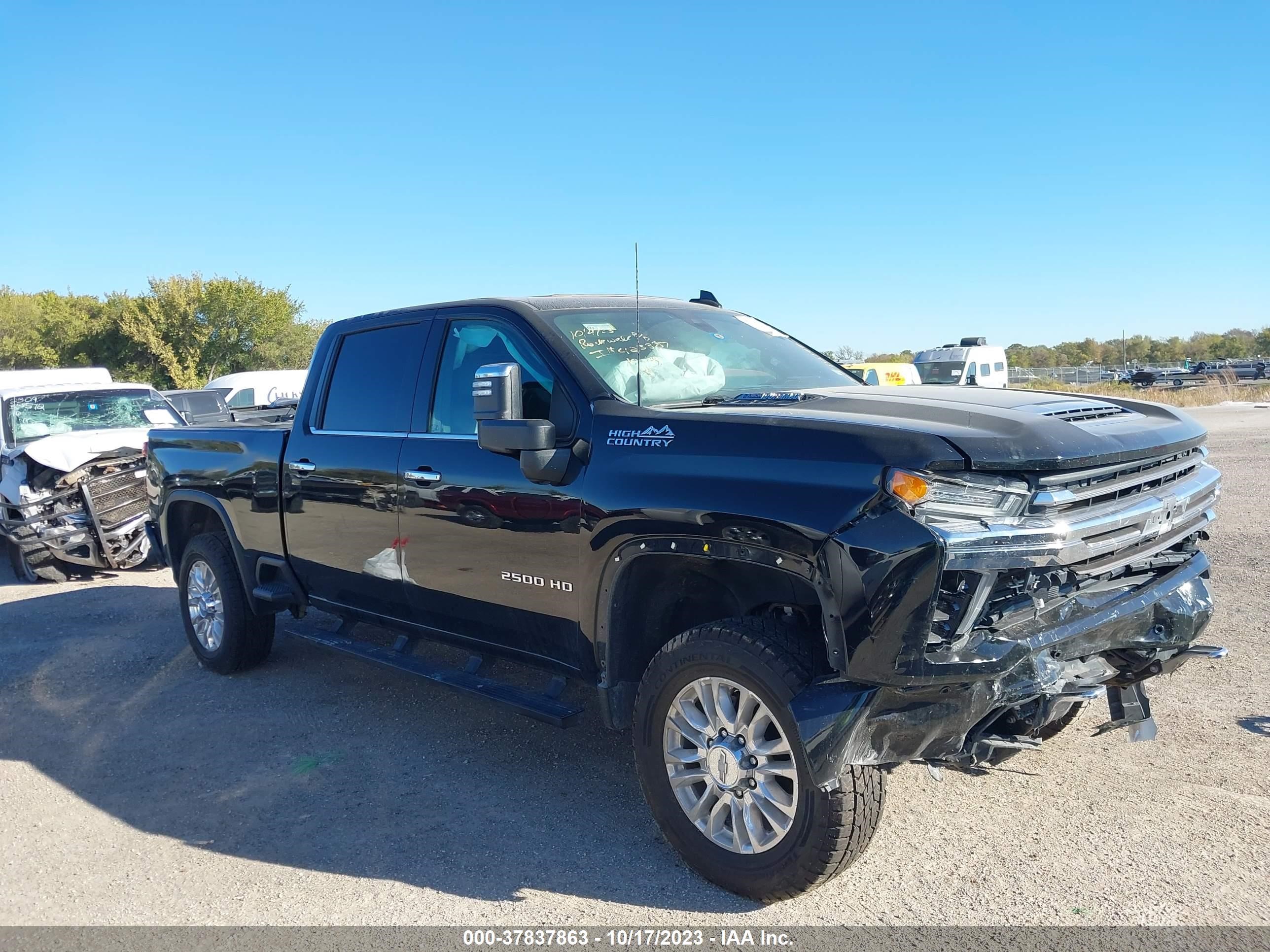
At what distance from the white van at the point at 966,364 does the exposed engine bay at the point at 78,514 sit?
73.2 ft

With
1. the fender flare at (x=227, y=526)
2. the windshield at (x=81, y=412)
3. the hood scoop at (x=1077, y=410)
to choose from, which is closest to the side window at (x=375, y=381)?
the fender flare at (x=227, y=526)

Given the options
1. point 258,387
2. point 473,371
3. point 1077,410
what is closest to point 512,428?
point 473,371

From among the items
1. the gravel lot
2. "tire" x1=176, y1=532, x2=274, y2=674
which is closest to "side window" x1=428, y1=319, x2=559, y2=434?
the gravel lot

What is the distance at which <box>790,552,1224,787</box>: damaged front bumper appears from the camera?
3.01 meters

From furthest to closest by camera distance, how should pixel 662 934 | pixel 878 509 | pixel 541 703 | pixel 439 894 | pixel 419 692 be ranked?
1. pixel 419 692
2. pixel 541 703
3. pixel 439 894
4. pixel 662 934
5. pixel 878 509

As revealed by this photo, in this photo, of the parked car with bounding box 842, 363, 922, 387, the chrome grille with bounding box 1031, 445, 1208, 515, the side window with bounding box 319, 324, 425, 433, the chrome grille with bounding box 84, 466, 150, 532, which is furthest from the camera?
the parked car with bounding box 842, 363, 922, 387

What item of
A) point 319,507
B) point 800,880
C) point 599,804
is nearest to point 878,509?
point 800,880

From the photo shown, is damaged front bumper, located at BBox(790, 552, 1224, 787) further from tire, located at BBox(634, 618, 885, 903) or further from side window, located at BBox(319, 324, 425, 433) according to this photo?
side window, located at BBox(319, 324, 425, 433)

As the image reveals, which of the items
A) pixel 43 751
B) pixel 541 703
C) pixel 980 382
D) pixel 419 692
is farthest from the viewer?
pixel 980 382

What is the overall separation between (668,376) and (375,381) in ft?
5.69

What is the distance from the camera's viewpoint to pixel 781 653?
3.22m

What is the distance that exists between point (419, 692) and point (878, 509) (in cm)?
364

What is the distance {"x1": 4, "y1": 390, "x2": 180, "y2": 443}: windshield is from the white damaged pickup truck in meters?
0.02

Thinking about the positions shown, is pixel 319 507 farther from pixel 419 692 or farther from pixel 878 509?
pixel 878 509
